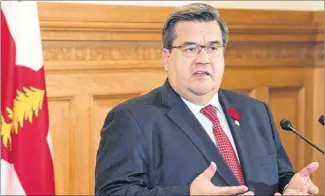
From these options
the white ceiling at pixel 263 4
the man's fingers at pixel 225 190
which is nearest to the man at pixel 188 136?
the man's fingers at pixel 225 190

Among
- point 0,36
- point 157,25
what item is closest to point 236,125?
point 0,36

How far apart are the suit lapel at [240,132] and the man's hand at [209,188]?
346mm

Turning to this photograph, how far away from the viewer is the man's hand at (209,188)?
1708 mm

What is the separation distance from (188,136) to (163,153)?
107mm

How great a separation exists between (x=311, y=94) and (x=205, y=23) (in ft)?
7.14

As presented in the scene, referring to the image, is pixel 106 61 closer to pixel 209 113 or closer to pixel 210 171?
pixel 209 113

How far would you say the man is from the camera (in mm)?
1932

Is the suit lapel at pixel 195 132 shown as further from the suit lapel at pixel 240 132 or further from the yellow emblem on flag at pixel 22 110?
the yellow emblem on flag at pixel 22 110

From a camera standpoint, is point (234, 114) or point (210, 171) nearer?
point (210, 171)

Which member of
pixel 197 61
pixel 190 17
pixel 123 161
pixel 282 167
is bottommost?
pixel 282 167

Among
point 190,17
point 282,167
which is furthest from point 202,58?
point 282,167

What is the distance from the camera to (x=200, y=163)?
78.4 inches

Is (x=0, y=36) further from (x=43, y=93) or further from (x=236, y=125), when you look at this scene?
(x=236, y=125)

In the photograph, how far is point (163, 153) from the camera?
1979 millimetres
